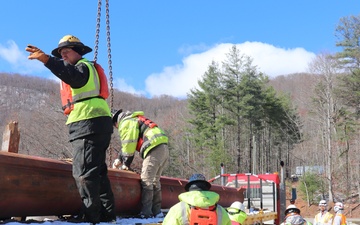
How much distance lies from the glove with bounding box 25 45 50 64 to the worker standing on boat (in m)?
0.22

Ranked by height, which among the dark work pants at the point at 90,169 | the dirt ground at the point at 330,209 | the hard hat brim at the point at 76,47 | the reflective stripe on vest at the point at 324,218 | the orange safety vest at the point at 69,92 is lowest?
the dirt ground at the point at 330,209

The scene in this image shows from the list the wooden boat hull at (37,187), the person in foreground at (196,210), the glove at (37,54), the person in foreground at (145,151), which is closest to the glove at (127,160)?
the person in foreground at (145,151)

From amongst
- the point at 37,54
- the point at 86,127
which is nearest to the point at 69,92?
the point at 86,127

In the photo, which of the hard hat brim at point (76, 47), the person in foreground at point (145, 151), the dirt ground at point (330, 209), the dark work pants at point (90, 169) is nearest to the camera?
the dark work pants at point (90, 169)

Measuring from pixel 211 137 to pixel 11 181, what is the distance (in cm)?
4969

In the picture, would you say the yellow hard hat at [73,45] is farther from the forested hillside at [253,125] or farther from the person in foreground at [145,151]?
the forested hillside at [253,125]

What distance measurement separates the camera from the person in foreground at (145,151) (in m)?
6.13

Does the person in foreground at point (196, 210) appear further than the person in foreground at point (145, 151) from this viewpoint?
No

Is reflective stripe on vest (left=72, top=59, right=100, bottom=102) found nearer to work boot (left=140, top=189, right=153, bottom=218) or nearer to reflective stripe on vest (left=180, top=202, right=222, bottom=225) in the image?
reflective stripe on vest (left=180, top=202, right=222, bottom=225)

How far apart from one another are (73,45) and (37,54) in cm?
70

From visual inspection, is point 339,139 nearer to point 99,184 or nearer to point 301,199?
point 301,199

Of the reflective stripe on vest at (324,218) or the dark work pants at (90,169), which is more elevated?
the dark work pants at (90,169)

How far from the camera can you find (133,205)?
602cm

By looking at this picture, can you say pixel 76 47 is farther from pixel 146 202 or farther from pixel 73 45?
pixel 146 202
